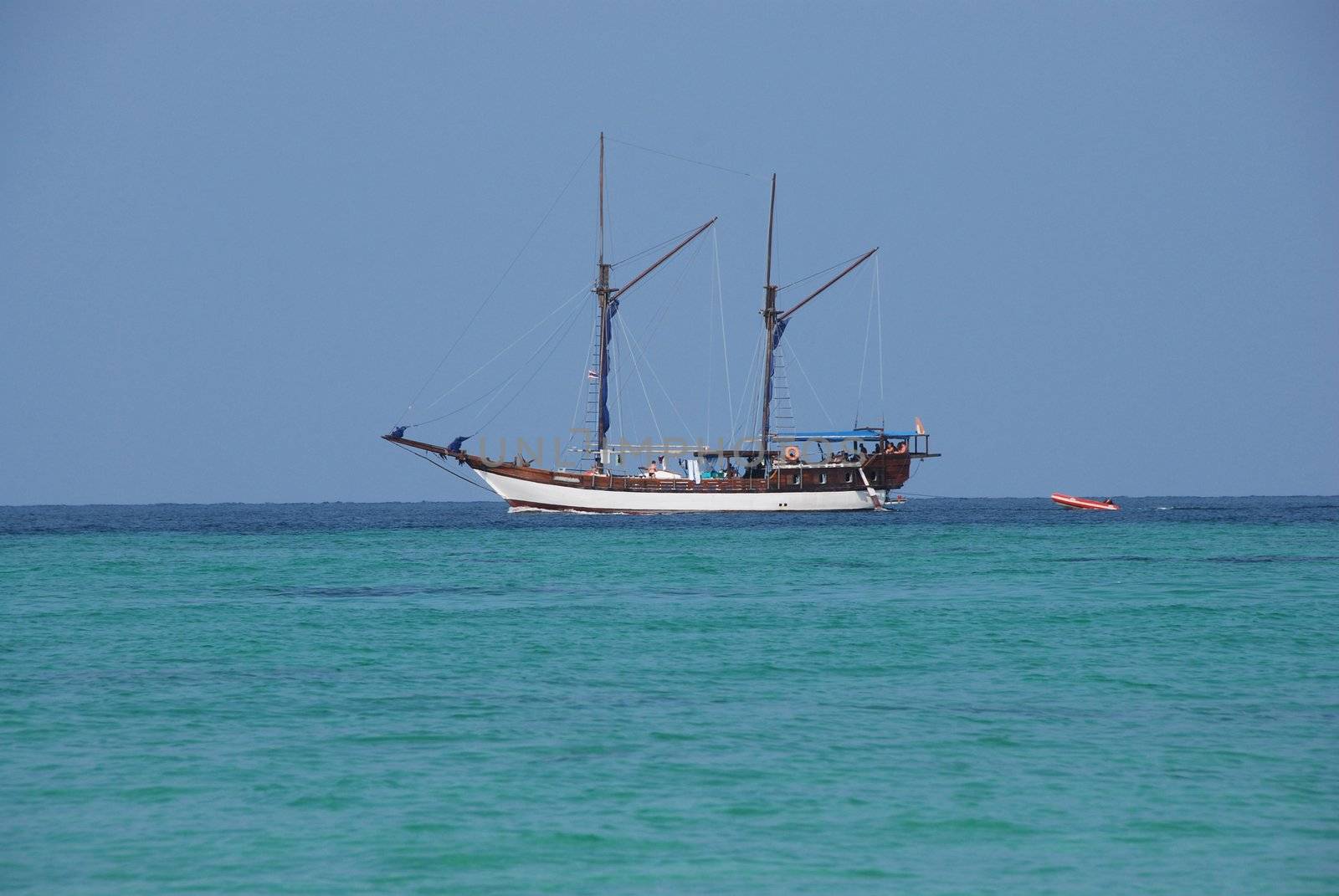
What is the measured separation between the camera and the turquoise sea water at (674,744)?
10297 millimetres

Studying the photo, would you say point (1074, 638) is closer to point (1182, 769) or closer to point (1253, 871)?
point (1182, 769)

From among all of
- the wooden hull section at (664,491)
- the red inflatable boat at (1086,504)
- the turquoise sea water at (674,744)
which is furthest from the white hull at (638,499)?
the turquoise sea water at (674,744)

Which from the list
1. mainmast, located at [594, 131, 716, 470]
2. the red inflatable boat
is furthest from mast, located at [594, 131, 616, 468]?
the red inflatable boat

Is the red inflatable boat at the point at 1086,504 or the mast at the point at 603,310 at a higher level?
the mast at the point at 603,310

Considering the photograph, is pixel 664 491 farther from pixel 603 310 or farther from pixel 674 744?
pixel 674 744

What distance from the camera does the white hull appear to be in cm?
9531

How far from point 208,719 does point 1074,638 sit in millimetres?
15414

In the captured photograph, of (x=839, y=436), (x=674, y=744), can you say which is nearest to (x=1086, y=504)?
(x=839, y=436)

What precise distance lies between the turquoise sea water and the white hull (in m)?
61.8

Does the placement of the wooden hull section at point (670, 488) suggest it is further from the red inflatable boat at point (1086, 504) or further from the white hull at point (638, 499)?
the red inflatable boat at point (1086, 504)

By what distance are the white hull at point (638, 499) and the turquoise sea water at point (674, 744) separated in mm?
61753

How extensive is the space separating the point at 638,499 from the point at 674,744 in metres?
81.0

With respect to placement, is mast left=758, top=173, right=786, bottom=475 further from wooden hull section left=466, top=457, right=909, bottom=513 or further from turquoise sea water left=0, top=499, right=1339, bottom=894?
turquoise sea water left=0, top=499, right=1339, bottom=894

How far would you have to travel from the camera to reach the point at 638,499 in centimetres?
9512
